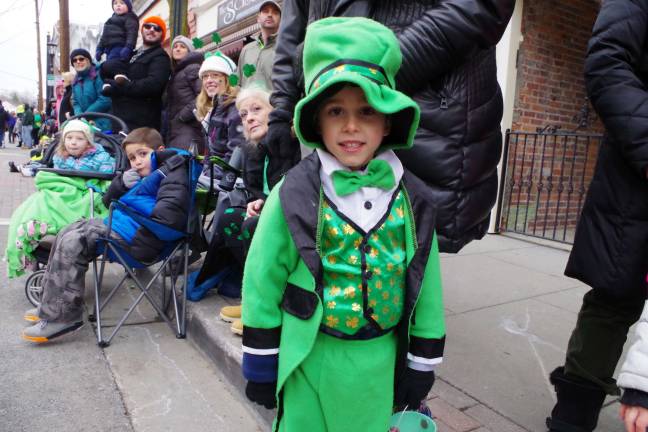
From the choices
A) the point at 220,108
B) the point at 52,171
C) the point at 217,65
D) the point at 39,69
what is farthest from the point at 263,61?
the point at 39,69

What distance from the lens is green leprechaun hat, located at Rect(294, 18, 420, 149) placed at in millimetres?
1443

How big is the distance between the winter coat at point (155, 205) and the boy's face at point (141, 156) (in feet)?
0.53

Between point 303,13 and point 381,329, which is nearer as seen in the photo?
point 381,329

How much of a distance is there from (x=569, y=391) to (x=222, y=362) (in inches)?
69.4

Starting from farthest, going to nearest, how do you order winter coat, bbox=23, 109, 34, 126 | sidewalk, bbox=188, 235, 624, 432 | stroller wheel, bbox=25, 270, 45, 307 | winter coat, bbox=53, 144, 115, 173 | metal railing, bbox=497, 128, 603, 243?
winter coat, bbox=23, 109, 34, 126 → metal railing, bbox=497, 128, 603, 243 → winter coat, bbox=53, 144, 115, 173 → stroller wheel, bbox=25, 270, 45, 307 → sidewalk, bbox=188, 235, 624, 432

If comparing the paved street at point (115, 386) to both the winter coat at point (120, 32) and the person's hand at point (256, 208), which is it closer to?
the person's hand at point (256, 208)

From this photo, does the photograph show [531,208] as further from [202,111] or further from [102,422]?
[102,422]

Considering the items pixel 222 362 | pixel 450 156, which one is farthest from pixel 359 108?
pixel 222 362

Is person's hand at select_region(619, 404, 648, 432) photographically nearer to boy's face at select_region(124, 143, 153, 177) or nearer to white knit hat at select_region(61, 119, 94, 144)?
boy's face at select_region(124, 143, 153, 177)

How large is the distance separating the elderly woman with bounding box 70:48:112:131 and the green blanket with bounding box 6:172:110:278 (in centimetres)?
262

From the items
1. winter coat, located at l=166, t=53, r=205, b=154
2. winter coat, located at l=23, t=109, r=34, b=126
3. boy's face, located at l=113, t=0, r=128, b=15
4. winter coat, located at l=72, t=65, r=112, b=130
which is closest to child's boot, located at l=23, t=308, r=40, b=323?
winter coat, located at l=166, t=53, r=205, b=154

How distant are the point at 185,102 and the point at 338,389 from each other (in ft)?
14.3

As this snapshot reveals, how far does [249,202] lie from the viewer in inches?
129

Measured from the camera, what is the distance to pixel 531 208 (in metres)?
6.77
